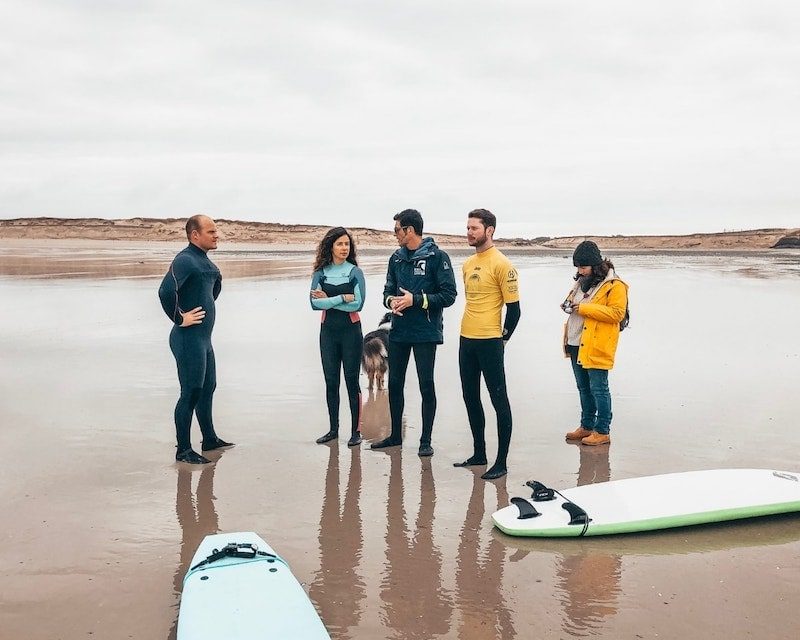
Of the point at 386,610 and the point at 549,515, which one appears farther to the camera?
the point at 549,515

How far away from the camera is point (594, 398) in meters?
6.21

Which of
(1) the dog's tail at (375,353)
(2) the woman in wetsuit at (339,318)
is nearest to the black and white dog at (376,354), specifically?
(1) the dog's tail at (375,353)

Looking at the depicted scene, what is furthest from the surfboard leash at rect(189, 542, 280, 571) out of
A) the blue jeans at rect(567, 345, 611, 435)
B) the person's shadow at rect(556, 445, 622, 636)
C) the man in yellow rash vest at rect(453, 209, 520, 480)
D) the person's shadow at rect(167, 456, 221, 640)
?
the blue jeans at rect(567, 345, 611, 435)

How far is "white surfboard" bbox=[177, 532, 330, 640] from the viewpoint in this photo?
9.31 feet

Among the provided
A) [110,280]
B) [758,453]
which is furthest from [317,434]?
[110,280]

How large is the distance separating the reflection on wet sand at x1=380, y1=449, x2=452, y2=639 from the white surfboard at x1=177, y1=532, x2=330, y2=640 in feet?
1.49

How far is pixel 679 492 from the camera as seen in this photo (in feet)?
14.6

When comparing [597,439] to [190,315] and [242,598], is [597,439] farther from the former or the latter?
[242,598]

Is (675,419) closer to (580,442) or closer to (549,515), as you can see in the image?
(580,442)

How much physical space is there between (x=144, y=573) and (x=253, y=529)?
29.3 inches

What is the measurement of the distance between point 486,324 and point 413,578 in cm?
233

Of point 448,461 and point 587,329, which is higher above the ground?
point 587,329

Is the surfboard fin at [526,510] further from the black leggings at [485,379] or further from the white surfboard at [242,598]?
the white surfboard at [242,598]

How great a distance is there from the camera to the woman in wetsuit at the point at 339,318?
6.12 metres
